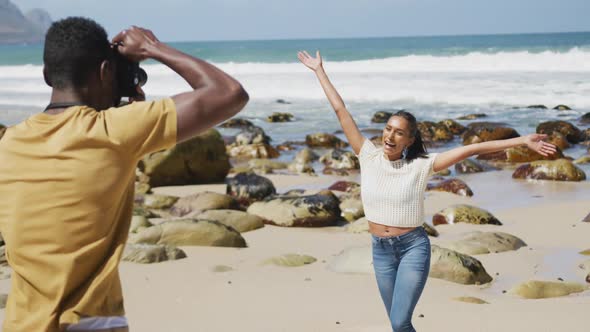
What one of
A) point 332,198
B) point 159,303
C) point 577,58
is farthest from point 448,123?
point 577,58

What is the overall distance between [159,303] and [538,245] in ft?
15.2

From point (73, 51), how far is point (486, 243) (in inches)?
283

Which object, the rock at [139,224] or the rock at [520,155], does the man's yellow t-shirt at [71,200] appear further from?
the rock at [520,155]

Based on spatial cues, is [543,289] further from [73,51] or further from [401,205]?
[73,51]

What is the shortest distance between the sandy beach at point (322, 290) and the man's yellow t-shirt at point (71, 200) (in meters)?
3.83

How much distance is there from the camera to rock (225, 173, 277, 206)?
12.3m

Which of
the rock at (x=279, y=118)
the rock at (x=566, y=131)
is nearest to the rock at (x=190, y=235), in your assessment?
the rock at (x=566, y=131)

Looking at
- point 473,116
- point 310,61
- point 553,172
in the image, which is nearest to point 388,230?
point 310,61

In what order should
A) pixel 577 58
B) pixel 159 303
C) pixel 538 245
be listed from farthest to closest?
pixel 577 58 < pixel 538 245 < pixel 159 303

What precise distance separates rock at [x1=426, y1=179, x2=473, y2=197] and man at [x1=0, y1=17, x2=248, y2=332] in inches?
429

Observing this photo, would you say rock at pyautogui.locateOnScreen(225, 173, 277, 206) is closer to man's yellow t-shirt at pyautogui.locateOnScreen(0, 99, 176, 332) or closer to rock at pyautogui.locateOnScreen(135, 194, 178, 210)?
rock at pyautogui.locateOnScreen(135, 194, 178, 210)

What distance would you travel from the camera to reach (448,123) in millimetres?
23688

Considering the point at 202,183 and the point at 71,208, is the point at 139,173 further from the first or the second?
the point at 71,208

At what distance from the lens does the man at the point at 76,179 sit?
90.7 inches
